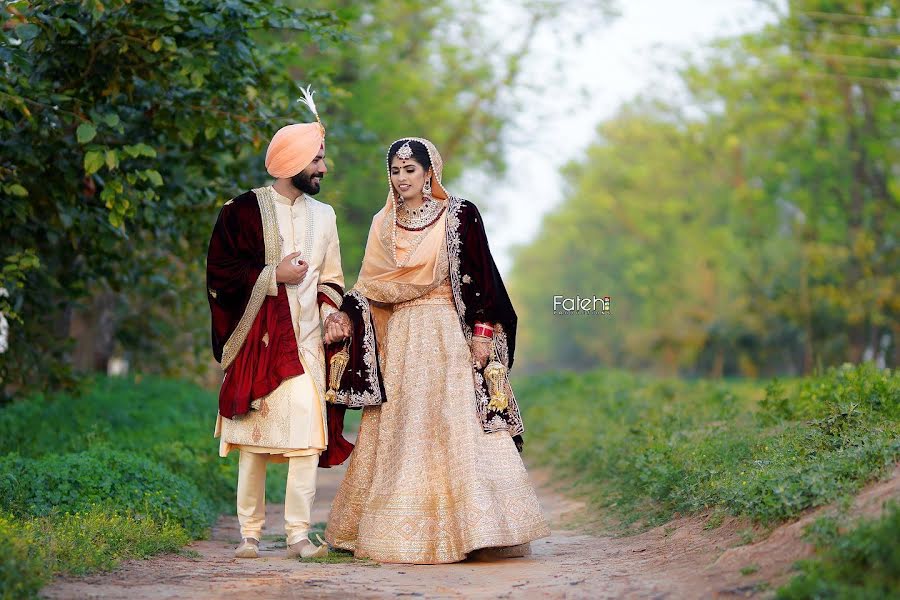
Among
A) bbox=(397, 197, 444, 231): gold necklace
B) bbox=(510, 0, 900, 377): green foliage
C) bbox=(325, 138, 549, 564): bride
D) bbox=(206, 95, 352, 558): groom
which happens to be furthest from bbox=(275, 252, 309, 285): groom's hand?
bbox=(510, 0, 900, 377): green foliage

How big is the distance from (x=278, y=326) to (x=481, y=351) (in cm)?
119

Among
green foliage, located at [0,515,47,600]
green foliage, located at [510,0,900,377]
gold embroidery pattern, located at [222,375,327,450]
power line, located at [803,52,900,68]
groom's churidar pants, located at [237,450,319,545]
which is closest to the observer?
green foliage, located at [0,515,47,600]

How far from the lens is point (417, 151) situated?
704 cm

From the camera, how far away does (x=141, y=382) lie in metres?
17.5

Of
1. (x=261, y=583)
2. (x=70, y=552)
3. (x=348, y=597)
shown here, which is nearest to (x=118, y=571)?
(x=70, y=552)

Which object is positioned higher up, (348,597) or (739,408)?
(739,408)

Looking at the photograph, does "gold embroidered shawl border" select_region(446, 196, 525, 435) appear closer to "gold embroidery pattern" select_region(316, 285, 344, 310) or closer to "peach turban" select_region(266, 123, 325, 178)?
"gold embroidery pattern" select_region(316, 285, 344, 310)

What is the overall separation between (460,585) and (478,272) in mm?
2009

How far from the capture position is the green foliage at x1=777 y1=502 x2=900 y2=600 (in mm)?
4316

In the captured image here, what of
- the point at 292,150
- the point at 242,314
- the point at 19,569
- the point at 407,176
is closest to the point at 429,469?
the point at 242,314

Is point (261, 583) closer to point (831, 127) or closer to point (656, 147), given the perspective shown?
point (831, 127)

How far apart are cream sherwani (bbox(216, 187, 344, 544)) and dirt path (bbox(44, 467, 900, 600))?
333 millimetres

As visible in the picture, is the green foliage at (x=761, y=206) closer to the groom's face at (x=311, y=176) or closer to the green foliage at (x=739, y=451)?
the green foliage at (x=739, y=451)

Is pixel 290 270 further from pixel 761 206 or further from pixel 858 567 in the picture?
pixel 761 206
